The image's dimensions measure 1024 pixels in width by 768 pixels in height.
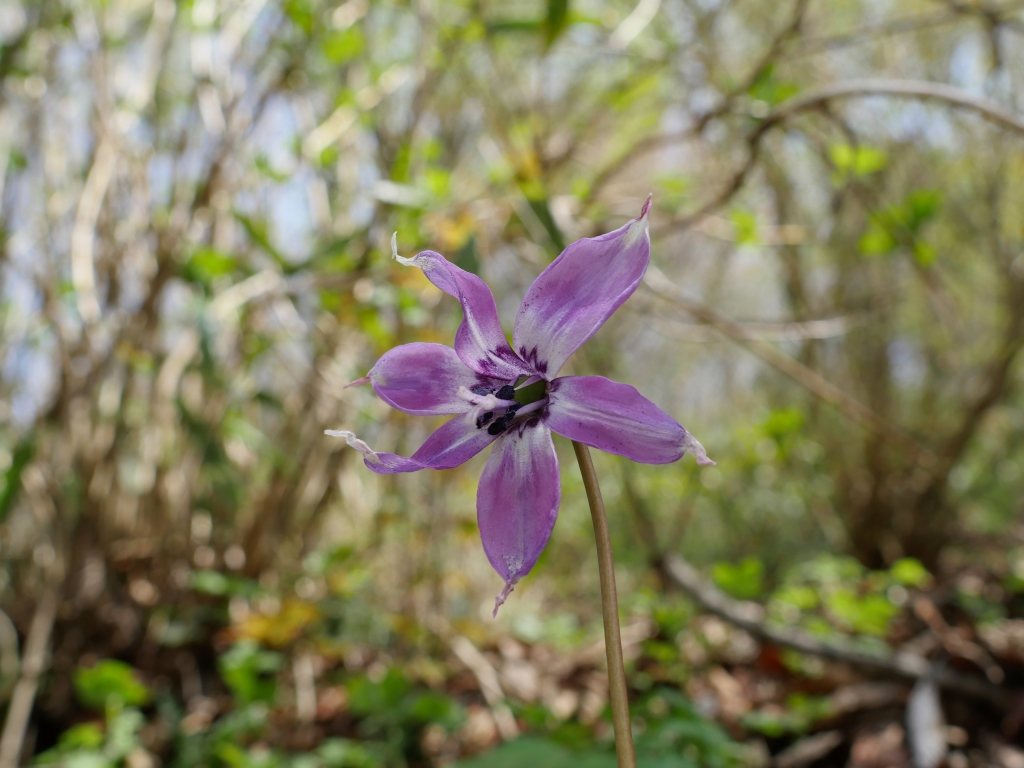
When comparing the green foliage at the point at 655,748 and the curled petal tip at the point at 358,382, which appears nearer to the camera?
Result: the curled petal tip at the point at 358,382

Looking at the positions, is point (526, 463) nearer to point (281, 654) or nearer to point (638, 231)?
point (638, 231)

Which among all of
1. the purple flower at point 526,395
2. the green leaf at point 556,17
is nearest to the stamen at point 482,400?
the purple flower at point 526,395

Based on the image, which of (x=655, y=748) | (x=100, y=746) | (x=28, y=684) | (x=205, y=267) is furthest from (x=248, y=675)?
(x=655, y=748)

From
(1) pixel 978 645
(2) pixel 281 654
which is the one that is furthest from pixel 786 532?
(2) pixel 281 654

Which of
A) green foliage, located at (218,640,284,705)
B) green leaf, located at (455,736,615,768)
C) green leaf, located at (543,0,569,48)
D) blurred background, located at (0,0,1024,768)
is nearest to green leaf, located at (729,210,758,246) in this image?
blurred background, located at (0,0,1024,768)

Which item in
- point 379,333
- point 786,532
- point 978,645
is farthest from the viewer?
point 786,532

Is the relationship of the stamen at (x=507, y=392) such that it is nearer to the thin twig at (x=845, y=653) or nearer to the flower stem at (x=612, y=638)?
the flower stem at (x=612, y=638)

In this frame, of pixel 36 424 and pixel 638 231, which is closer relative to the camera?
pixel 638 231
